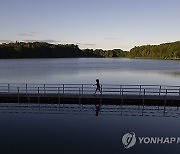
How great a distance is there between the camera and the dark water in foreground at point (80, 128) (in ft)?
52.8

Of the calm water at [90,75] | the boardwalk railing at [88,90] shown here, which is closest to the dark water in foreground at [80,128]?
the boardwalk railing at [88,90]

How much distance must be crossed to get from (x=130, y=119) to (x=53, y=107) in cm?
814

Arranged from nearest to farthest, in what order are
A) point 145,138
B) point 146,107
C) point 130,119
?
point 145,138, point 130,119, point 146,107

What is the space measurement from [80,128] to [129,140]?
4.04 m

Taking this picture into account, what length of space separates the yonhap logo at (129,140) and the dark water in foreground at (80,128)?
Answer: 11.0 inches

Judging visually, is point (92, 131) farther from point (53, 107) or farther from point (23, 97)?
point (23, 97)

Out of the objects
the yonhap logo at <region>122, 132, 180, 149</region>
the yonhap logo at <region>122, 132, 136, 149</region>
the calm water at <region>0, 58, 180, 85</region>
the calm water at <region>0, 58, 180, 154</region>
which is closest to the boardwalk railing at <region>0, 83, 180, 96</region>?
the calm water at <region>0, 58, 180, 154</region>

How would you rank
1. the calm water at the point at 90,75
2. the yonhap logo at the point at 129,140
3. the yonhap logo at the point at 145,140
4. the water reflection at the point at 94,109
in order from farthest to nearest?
the calm water at the point at 90,75 < the water reflection at the point at 94,109 < the yonhap logo at the point at 145,140 < the yonhap logo at the point at 129,140

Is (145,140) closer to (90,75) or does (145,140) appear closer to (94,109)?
(94,109)

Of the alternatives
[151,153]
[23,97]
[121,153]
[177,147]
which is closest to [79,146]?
[121,153]

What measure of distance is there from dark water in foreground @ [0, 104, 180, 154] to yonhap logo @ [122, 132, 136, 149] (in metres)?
0.28

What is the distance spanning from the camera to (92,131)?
1938cm

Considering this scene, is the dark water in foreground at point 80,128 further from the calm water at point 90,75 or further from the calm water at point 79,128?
the calm water at point 90,75

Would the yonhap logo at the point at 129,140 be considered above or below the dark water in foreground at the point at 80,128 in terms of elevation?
below
